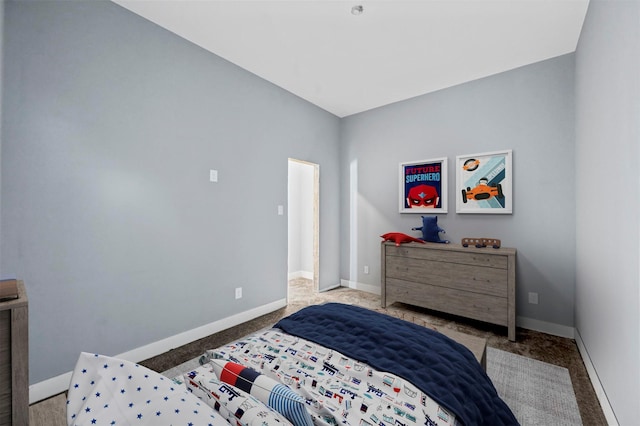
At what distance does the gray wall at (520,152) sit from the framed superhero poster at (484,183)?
8 centimetres

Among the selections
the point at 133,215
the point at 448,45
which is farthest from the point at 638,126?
the point at 133,215

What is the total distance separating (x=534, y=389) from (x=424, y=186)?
2.32 m

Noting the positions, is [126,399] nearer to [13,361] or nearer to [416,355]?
[13,361]

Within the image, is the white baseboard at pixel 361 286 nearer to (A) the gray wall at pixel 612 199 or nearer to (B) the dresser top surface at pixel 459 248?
(B) the dresser top surface at pixel 459 248

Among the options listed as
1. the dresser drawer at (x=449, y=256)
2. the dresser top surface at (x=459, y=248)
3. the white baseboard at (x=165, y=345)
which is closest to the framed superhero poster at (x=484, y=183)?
the dresser top surface at (x=459, y=248)

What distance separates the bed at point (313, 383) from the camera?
0.68 metres

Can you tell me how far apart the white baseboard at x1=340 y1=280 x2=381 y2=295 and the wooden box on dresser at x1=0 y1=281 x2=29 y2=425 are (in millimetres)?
3808

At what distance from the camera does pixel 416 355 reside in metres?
1.28

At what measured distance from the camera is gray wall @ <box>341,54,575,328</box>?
9.22ft

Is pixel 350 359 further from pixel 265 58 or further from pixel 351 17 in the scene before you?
pixel 265 58

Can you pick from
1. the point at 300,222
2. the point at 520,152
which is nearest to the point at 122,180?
the point at 300,222

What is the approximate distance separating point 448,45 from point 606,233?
199cm

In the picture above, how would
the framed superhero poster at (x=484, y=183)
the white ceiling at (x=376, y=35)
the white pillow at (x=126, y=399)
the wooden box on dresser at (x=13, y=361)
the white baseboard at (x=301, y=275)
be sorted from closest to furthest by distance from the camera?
the white pillow at (x=126, y=399) → the wooden box on dresser at (x=13, y=361) → the white ceiling at (x=376, y=35) → the framed superhero poster at (x=484, y=183) → the white baseboard at (x=301, y=275)

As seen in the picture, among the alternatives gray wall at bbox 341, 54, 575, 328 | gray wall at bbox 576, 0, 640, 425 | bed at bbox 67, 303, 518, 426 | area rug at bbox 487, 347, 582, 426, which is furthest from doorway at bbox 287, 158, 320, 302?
gray wall at bbox 576, 0, 640, 425
